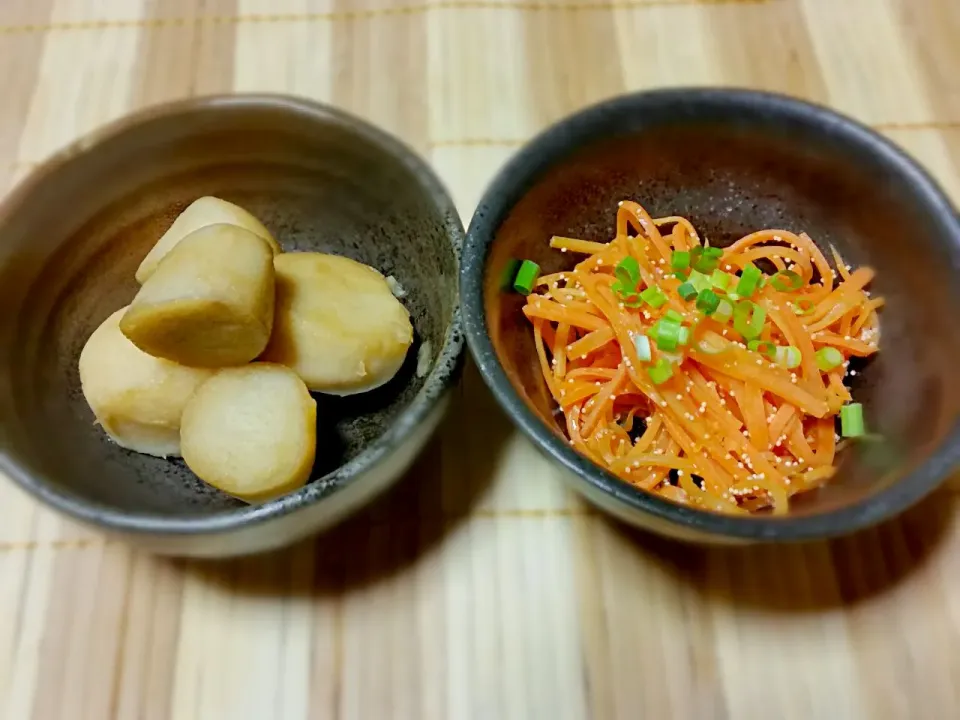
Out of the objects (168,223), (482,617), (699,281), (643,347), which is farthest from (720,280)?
(168,223)

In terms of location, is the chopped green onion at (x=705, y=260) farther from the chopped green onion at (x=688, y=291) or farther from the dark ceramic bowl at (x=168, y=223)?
the dark ceramic bowl at (x=168, y=223)

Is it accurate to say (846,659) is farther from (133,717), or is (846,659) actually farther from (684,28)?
(684,28)

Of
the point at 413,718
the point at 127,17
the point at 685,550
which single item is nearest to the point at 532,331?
the point at 685,550

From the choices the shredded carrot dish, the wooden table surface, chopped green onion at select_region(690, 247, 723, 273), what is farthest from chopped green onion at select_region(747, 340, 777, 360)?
the wooden table surface

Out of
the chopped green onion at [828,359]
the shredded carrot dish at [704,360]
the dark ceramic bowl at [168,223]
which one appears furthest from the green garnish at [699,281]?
the dark ceramic bowl at [168,223]

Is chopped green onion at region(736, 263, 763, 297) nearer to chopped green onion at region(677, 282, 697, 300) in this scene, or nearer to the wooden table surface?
chopped green onion at region(677, 282, 697, 300)

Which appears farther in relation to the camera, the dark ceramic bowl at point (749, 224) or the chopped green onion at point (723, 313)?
the chopped green onion at point (723, 313)

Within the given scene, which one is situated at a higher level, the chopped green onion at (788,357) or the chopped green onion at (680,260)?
the chopped green onion at (680,260)
